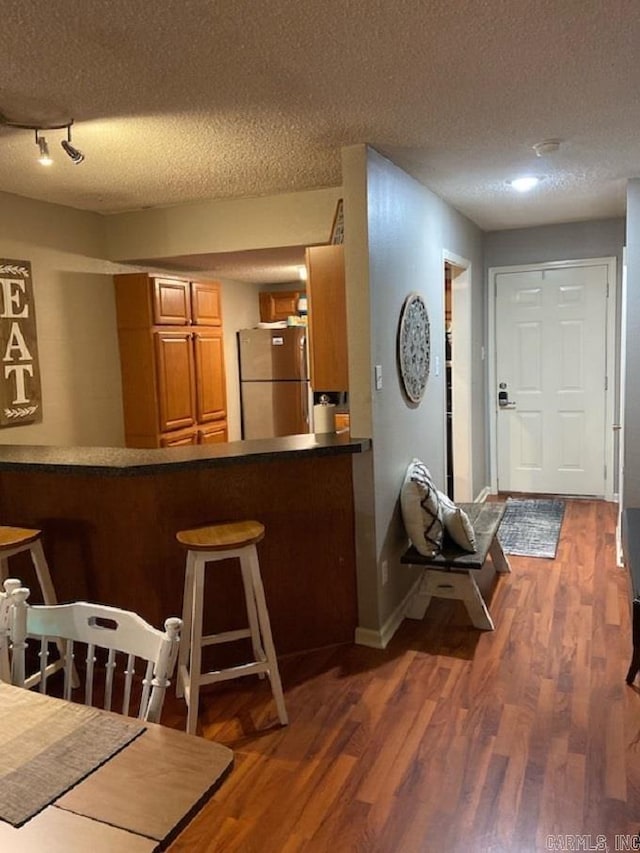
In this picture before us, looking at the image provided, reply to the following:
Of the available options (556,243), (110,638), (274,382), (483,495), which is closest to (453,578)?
(110,638)

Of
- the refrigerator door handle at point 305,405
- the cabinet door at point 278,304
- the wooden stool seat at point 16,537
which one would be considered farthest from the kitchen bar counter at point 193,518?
the cabinet door at point 278,304


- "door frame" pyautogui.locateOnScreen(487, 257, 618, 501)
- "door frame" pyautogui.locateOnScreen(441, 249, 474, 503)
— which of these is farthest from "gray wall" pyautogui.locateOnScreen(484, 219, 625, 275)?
"door frame" pyautogui.locateOnScreen(441, 249, 474, 503)

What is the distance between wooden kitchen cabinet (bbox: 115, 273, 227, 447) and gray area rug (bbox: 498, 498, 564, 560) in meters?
2.36

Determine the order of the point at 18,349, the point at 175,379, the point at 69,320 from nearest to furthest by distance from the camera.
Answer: the point at 18,349
the point at 69,320
the point at 175,379

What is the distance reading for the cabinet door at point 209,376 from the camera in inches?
190

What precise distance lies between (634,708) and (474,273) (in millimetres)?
3544

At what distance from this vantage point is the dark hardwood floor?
195 cm

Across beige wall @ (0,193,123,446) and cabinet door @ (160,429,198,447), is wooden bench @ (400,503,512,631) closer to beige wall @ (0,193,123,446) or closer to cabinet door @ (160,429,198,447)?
cabinet door @ (160,429,198,447)

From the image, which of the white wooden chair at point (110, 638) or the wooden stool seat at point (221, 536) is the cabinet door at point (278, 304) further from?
the white wooden chair at point (110, 638)

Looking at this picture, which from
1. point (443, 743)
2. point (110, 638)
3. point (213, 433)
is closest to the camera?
point (110, 638)

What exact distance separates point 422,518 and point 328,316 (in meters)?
1.11

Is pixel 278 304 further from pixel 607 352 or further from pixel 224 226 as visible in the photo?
pixel 607 352

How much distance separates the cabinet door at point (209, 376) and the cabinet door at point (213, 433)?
0.20 feet

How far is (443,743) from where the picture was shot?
238cm
